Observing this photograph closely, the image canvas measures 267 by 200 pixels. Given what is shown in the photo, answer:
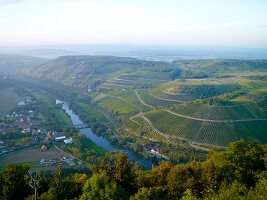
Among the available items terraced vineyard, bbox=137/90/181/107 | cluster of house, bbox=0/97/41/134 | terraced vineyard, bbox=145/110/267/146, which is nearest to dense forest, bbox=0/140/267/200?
terraced vineyard, bbox=145/110/267/146

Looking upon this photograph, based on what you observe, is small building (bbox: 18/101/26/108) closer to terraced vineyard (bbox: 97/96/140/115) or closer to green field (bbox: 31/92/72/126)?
green field (bbox: 31/92/72/126)

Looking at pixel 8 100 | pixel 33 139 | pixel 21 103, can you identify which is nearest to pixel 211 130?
pixel 33 139

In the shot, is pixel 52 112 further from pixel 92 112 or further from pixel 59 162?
pixel 59 162

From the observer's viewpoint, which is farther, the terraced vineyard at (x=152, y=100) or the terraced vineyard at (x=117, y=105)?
the terraced vineyard at (x=152, y=100)

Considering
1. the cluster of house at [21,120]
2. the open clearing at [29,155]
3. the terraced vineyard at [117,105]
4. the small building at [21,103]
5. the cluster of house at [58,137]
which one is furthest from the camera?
the small building at [21,103]

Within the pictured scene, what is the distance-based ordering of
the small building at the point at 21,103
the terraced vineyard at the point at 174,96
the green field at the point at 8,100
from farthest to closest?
the small building at the point at 21,103 < the terraced vineyard at the point at 174,96 < the green field at the point at 8,100

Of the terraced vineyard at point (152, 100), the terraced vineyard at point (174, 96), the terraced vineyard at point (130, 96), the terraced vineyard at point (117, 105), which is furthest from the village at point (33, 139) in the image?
the terraced vineyard at point (174, 96)

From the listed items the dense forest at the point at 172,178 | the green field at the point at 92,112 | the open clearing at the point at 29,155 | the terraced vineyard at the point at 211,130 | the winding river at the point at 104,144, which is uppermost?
the dense forest at the point at 172,178

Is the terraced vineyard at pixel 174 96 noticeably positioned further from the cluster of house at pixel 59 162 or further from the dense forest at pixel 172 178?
the dense forest at pixel 172 178

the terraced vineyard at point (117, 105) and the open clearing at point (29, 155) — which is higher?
the terraced vineyard at point (117, 105)
